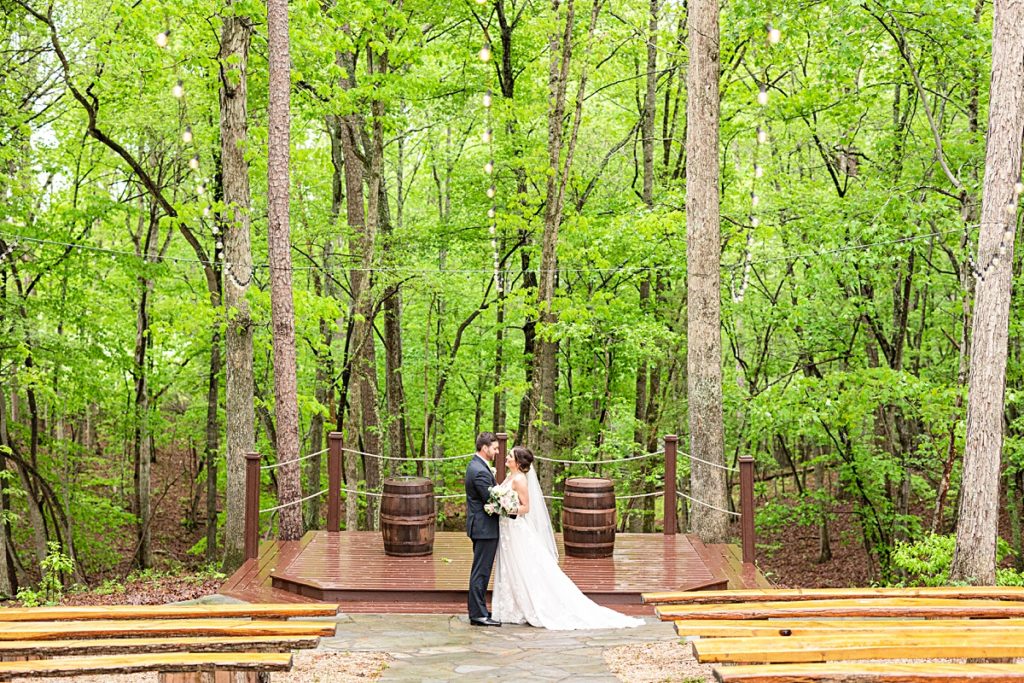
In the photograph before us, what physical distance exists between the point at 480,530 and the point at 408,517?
218cm

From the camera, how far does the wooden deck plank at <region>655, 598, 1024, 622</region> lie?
620 cm

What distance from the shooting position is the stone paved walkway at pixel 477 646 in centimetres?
681

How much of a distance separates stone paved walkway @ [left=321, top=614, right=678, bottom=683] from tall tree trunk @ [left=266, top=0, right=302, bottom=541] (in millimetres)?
3496

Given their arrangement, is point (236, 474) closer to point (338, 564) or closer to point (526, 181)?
point (338, 564)

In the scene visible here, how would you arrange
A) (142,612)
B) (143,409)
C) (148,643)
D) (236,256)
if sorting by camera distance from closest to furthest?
(148,643), (142,612), (236,256), (143,409)

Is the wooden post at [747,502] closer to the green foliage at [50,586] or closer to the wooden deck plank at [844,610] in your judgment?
the wooden deck plank at [844,610]

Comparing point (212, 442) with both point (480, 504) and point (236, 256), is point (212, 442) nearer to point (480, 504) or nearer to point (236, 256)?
point (236, 256)

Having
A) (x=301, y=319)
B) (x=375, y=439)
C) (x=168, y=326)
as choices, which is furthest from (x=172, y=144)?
(x=375, y=439)

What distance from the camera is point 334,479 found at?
39.0 feet

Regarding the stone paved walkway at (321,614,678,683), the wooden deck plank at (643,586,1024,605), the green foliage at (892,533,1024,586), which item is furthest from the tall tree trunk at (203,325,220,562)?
the wooden deck plank at (643,586,1024,605)

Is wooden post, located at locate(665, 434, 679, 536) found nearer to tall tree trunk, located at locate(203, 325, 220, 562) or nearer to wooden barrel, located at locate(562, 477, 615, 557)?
wooden barrel, located at locate(562, 477, 615, 557)

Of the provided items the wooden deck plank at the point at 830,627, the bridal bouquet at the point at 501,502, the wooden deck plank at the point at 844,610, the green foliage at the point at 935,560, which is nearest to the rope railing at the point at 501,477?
the bridal bouquet at the point at 501,502

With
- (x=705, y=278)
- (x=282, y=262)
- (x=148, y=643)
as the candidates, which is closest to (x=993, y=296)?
(x=705, y=278)

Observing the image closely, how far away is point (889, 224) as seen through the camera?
14.9 metres
